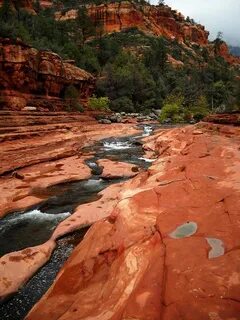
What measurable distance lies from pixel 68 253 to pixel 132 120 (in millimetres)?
36540

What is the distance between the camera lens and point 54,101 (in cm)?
3834

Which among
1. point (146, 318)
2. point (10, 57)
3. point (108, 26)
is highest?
point (108, 26)

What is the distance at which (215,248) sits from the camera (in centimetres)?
614

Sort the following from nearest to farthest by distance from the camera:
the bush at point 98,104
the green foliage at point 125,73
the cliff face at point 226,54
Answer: the bush at point 98,104, the green foliage at point 125,73, the cliff face at point 226,54

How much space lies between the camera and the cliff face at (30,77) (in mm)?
33062

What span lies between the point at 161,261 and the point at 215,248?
3.37 ft

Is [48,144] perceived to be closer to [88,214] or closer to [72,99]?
[88,214]

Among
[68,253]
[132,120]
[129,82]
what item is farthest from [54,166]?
[129,82]

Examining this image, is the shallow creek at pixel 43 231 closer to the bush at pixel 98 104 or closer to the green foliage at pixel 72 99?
the green foliage at pixel 72 99

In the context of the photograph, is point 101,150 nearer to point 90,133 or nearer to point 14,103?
point 90,133

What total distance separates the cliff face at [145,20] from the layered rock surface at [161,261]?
101117 mm

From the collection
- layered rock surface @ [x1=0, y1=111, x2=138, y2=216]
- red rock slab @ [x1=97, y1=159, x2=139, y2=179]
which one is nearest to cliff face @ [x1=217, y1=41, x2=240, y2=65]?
layered rock surface @ [x1=0, y1=111, x2=138, y2=216]

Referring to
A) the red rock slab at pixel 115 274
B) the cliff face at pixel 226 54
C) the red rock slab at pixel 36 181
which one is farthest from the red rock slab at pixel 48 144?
the cliff face at pixel 226 54

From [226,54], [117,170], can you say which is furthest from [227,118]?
[226,54]
